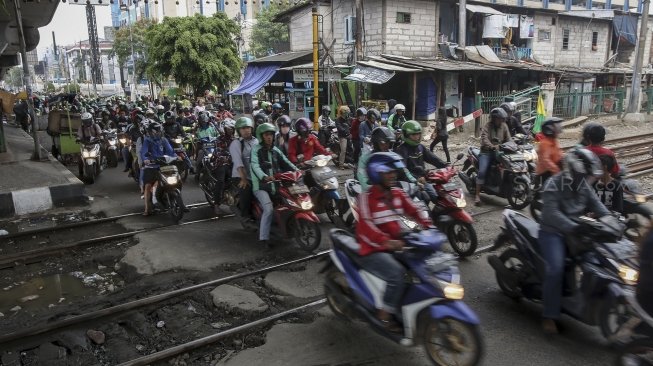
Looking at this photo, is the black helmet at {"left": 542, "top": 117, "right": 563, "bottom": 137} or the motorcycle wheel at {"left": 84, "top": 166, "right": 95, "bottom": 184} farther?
the motorcycle wheel at {"left": 84, "top": 166, "right": 95, "bottom": 184}

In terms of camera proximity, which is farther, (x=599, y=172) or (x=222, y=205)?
(x=222, y=205)

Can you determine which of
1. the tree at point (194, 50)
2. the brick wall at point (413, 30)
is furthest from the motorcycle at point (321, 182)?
the tree at point (194, 50)

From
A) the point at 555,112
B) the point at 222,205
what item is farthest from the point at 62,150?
the point at 555,112

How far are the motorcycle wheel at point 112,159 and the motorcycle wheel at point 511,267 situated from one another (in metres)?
12.5

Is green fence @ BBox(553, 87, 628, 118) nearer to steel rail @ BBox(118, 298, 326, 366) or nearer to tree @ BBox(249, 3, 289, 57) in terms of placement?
steel rail @ BBox(118, 298, 326, 366)

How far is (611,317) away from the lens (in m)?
3.99

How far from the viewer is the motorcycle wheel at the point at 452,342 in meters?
3.60

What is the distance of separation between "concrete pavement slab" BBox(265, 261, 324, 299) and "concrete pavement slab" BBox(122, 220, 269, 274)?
77cm

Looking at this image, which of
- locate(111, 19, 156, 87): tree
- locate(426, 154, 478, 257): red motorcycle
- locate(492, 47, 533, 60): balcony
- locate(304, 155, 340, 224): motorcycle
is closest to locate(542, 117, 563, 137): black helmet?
locate(426, 154, 478, 257): red motorcycle

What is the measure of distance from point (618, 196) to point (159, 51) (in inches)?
929

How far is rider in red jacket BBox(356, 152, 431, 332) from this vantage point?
401 cm

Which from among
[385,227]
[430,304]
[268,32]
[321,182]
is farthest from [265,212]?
[268,32]

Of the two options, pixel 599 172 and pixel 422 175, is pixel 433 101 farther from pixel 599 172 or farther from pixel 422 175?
pixel 599 172

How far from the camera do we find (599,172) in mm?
4020
